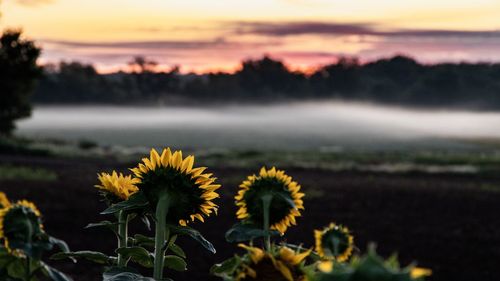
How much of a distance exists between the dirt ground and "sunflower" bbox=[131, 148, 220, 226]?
7.29 m

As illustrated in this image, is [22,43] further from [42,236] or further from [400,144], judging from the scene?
[400,144]

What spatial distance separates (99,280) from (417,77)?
429ft

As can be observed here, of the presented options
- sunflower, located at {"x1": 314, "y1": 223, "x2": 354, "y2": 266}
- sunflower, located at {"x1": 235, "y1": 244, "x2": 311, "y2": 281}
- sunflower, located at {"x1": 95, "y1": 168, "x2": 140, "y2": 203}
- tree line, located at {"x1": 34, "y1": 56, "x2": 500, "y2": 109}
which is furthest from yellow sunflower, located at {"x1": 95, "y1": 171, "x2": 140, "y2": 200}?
tree line, located at {"x1": 34, "y1": 56, "x2": 500, "y2": 109}

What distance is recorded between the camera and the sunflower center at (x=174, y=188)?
198 cm

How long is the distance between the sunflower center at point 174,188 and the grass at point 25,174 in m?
19.1

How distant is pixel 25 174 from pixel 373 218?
421 inches

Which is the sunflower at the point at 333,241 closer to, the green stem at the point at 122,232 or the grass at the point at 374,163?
the green stem at the point at 122,232

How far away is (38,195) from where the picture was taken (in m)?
17.2

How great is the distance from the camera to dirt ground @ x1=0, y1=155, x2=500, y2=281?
1170 cm

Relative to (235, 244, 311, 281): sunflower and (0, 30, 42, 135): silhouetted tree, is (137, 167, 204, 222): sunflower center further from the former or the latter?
(0, 30, 42, 135): silhouetted tree

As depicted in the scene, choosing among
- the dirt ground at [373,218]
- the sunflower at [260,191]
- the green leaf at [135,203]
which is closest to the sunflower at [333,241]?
the sunflower at [260,191]

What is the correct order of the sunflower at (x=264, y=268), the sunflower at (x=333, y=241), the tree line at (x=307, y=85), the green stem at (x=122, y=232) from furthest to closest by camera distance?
1. the tree line at (x=307, y=85)
2. the sunflower at (x=333, y=241)
3. the green stem at (x=122, y=232)
4. the sunflower at (x=264, y=268)

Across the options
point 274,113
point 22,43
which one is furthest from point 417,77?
point 22,43

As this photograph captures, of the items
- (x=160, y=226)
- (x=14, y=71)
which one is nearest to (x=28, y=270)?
(x=160, y=226)
